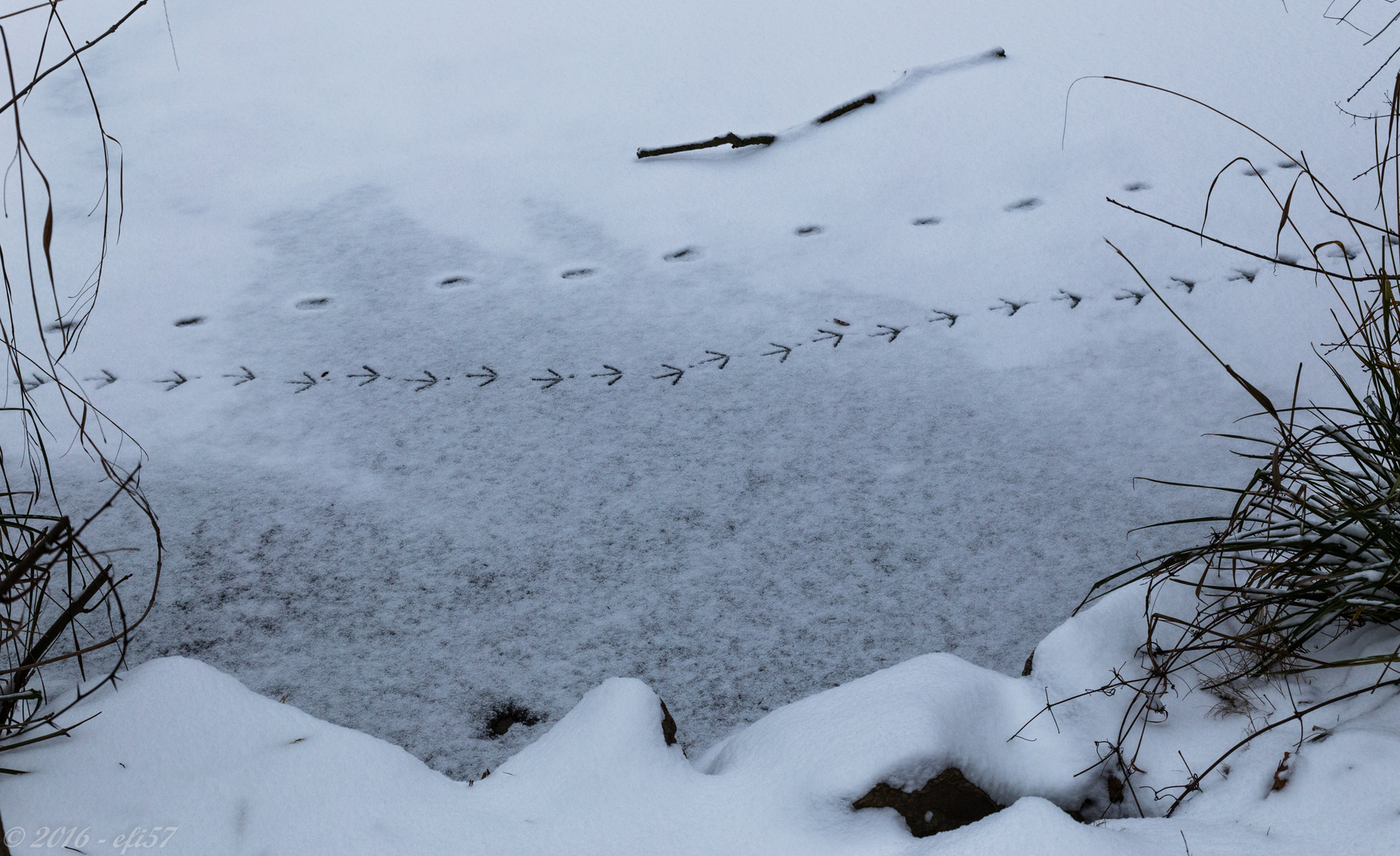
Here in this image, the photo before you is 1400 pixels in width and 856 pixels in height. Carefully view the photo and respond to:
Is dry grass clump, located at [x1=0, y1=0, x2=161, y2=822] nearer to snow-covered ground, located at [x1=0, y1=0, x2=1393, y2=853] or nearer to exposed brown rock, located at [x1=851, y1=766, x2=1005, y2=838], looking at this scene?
snow-covered ground, located at [x1=0, y1=0, x2=1393, y2=853]

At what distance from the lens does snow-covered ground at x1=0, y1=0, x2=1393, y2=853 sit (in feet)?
5.44

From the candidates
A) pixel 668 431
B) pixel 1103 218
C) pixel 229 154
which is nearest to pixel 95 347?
pixel 229 154

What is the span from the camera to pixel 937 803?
4.05 feet

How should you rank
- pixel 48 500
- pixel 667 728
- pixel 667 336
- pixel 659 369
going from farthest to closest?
pixel 667 336 → pixel 659 369 → pixel 48 500 → pixel 667 728

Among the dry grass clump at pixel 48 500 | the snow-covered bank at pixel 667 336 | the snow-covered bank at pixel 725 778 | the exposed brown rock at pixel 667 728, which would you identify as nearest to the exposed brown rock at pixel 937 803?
the snow-covered bank at pixel 725 778

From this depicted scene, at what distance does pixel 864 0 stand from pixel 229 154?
270 cm

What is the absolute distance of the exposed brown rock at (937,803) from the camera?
1.20 meters

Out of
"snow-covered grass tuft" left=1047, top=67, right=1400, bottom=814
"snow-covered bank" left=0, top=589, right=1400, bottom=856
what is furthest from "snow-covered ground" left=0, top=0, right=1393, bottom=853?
"snow-covered grass tuft" left=1047, top=67, right=1400, bottom=814

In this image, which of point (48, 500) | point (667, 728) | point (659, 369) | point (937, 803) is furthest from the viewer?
point (659, 369)

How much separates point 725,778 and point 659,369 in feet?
4.79

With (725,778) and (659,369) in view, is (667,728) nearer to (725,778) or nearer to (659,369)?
(725,778)

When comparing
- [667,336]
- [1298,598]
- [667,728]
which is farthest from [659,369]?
[1298,598]

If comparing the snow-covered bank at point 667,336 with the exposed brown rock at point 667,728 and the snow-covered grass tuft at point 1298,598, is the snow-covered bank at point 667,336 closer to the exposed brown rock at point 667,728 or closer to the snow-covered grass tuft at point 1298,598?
the exposed brown rock at point 667,728

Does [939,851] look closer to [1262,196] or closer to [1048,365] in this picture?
[1048,365]
